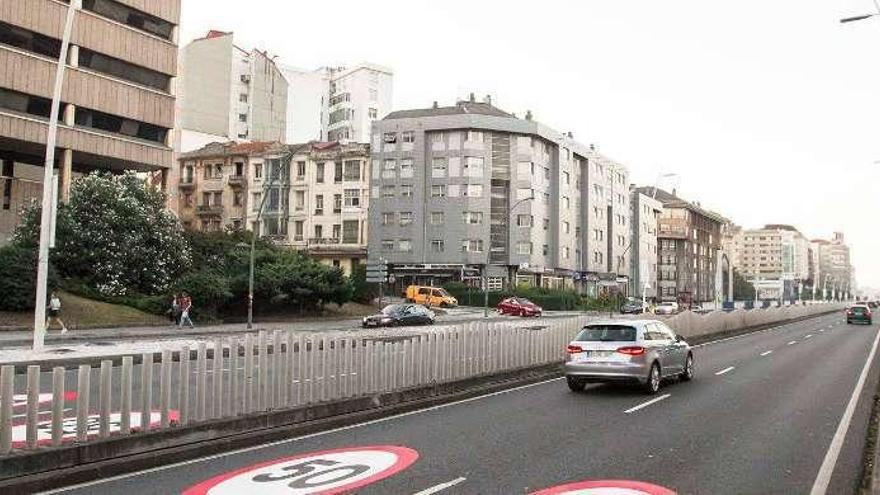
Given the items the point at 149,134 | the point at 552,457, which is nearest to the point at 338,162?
the point at 149,134

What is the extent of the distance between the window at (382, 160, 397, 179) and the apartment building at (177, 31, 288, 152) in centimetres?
2342

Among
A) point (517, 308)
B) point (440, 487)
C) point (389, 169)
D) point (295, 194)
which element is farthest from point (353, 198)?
point (440, 487)

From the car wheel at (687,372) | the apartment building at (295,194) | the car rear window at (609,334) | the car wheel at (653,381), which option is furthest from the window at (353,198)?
the car wheel at (653,381)

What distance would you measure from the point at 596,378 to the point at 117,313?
29.0 m

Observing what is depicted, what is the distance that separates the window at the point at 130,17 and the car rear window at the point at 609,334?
43715 mm

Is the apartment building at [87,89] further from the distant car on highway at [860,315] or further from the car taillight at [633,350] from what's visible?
the distant car on highway at [860,315]

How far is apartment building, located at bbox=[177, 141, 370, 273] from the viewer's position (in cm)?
8188

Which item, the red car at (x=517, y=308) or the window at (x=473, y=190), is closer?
the red car at (x=517, y=308)

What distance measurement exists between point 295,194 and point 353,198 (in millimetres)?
7122

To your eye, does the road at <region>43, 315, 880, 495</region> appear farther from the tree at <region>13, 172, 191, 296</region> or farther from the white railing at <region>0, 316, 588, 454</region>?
the tree at <region>13, 172, 191, 296</region>

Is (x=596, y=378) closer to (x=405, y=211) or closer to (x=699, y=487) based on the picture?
(x=699, y=487)

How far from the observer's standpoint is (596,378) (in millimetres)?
14664

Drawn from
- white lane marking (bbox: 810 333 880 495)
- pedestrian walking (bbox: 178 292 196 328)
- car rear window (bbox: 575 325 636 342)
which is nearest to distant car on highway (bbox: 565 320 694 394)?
car rear window (bbox: 575 325 636 342)

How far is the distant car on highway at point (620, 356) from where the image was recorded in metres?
14.5
